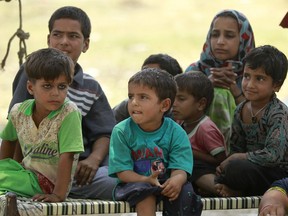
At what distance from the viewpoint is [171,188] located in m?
5.63

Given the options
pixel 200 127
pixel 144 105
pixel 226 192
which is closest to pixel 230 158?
pixel 226 192

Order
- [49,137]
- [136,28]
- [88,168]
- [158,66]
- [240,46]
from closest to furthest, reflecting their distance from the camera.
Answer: [49,137] → [88,168] → [158,66] → [240,46] → [136,28]

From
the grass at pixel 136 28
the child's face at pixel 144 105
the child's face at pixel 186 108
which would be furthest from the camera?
the grass at pixel 136 28

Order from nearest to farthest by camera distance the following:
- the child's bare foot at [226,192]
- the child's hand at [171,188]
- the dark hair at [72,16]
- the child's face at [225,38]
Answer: the child's hand at [171,188]
the child's bare foot at [226,192]
the dark hair at [72,16]
the child's face at [225,38]

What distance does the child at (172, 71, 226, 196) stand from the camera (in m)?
6.37

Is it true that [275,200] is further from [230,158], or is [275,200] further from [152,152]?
[152,152]

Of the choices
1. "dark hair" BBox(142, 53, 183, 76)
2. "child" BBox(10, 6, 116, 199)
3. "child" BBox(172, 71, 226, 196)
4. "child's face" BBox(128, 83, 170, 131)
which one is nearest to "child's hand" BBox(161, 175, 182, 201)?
"child's face" BBox(128, 83, 170, 131)

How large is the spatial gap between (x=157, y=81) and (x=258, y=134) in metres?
0.81

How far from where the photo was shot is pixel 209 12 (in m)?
13.4

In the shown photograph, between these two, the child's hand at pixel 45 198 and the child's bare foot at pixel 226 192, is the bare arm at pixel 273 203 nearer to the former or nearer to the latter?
the child's bare foot at pixel 226 192

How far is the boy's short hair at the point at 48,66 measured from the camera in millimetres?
5793

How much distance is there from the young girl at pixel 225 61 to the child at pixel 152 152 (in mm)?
953

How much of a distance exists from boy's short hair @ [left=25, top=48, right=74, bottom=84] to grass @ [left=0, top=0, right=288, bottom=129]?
17.1 ft

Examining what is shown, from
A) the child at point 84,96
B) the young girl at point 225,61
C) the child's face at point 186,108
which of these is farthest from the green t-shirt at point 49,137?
the young girl at point 225,61
